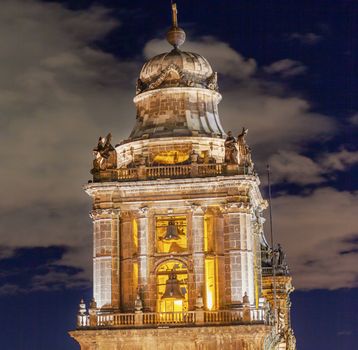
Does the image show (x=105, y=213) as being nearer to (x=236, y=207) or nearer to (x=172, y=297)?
(x=172, y=297)

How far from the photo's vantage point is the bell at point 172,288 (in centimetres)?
7194

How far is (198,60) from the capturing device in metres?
76.6

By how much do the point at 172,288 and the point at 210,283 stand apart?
2.21 meters

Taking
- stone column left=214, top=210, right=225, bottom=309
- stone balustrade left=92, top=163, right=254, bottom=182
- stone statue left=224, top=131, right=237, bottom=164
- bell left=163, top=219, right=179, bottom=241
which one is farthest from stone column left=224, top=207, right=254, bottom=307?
bell left=163, top=219, right=179, bottom=241

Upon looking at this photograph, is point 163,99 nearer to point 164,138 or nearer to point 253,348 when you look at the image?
point 164,138

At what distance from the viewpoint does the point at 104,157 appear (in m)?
72.9

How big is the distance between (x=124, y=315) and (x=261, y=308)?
25.2 feet

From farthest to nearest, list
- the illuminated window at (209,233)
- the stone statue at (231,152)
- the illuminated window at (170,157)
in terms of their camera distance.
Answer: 1. the illuminated window at (170,157)
2. the illuminated window at (209,233)
3. the stone statue at (231,152)

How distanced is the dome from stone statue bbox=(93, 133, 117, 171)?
16.5 ft

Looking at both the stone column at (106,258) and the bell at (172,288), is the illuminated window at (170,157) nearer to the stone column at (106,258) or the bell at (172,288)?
the stone column at (106,258)

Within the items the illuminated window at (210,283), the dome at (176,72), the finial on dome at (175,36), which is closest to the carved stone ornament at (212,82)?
the dome at (176,72)

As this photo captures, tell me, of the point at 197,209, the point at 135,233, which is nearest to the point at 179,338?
the point at 135,233

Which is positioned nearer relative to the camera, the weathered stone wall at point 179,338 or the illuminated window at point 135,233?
the weathered stone wall at point 179,338

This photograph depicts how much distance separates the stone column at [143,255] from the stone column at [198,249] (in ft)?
8.96
